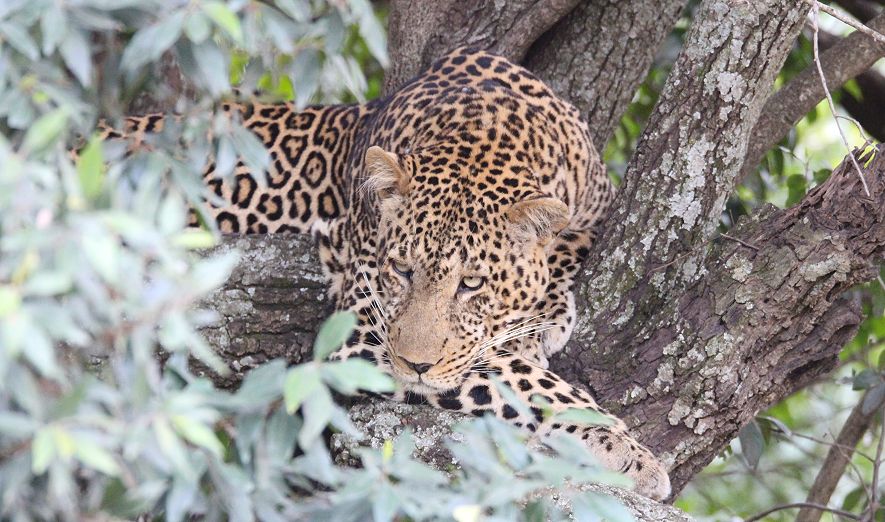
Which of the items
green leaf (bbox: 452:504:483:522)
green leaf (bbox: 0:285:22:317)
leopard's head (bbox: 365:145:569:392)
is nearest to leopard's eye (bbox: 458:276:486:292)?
leopard's head (bbox: 365:145:569:392)

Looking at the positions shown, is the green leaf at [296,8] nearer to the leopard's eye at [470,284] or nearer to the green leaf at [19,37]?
the green leaf at [19,37]

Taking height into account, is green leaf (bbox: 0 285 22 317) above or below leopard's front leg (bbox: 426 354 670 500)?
above

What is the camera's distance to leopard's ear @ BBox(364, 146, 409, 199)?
484 centimetres

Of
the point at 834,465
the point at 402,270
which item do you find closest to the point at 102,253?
the point at 402,270

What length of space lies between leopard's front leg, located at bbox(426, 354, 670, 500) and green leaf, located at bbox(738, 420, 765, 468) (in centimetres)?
128

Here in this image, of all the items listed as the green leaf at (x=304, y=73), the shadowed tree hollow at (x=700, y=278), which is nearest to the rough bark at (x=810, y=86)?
the shadowed tree hollow at (x=700, y=278)

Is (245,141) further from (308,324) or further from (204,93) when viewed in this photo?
(308,324)

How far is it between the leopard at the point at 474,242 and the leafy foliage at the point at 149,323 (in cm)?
176

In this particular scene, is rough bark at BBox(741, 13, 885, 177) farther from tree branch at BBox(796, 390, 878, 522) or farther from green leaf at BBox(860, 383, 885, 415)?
tree branch at BBox(796, 390, 878, 522)

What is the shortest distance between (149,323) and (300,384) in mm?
308

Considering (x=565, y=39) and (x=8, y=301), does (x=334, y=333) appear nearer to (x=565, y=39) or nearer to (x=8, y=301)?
(x=8, y=301)

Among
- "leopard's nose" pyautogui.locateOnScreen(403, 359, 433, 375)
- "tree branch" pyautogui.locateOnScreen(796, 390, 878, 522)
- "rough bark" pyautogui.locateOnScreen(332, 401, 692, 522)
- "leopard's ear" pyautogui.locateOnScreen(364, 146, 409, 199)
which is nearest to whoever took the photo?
"rough bark" pyautogui.locateOnScreen(332, 401, 692, 522)

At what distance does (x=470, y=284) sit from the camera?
4.88 metres

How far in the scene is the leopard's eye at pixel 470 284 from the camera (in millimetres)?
4875
